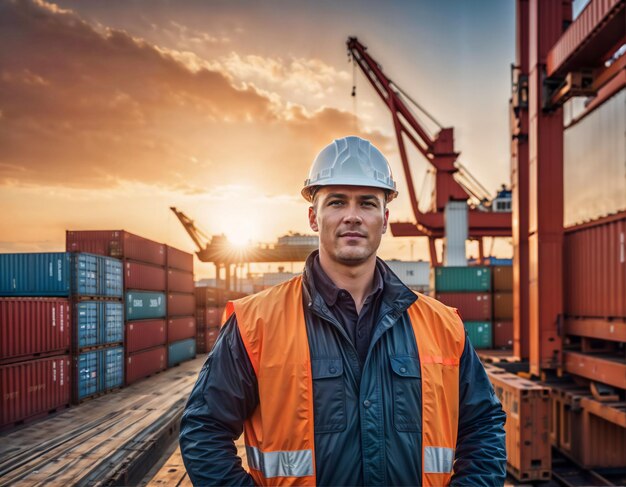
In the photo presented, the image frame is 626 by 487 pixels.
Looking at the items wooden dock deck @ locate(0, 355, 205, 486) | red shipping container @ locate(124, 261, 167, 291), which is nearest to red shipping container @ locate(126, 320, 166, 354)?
red shipping container @ locate(124, 261, 167, 291)

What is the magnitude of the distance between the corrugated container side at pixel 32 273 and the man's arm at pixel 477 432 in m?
13.5

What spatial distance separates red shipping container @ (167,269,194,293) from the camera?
68.2 ft

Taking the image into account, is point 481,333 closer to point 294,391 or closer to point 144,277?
point 144,277

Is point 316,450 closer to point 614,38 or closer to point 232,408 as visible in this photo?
point 232,408

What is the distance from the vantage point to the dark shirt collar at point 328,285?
7.43 feet

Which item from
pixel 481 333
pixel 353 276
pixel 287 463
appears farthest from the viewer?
pixel 481 333

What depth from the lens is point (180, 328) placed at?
21.9 metres

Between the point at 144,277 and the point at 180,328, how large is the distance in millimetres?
4709

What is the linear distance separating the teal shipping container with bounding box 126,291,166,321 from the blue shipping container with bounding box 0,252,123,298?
283cm

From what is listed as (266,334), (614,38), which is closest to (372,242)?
(266,334)

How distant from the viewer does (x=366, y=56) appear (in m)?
25.8

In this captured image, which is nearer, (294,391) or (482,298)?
(294,391)

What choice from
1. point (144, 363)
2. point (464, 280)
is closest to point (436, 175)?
point (464, 280)

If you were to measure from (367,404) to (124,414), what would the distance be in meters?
10.6
